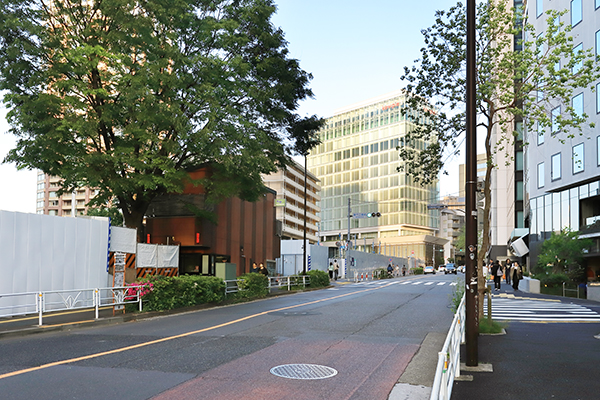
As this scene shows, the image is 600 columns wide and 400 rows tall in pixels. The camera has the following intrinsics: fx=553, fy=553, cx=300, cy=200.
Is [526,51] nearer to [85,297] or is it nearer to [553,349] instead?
[553,349]

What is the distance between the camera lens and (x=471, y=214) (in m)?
9.67

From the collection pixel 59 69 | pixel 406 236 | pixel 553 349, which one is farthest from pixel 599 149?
pixel 406 236

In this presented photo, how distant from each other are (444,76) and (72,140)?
1534 centimetres

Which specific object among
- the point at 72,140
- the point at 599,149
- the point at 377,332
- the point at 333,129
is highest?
the point at 333,129

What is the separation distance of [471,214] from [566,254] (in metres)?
31.9

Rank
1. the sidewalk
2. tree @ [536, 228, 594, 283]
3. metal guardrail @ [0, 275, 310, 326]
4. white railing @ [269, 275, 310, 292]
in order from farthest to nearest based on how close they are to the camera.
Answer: tree @ [536, 228, 594, 283]
white railing @ [269, 275, 310, 292]
metal guardrail @ [0, 275, 310, 326]
the sidewalk

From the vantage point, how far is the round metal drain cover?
837 cm

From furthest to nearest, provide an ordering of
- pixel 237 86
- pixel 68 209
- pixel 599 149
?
1. pixel 68 209
2. pixel 599 149
3. pixel 237 86

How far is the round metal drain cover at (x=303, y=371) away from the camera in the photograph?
8.37m

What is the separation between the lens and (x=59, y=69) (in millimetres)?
21672

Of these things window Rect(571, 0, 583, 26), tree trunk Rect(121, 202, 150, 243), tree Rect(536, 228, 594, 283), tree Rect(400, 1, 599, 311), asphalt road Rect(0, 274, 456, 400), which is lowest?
asphalt road Rect(0, 274, 456, 400)

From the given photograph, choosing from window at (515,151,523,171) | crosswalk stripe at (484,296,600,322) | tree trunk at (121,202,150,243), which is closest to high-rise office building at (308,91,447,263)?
window at (515,151,523,171)

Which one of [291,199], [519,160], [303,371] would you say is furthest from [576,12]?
[291,199]

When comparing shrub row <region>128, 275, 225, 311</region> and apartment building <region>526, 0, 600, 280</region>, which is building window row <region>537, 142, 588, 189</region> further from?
shrub row <region>128, 275, 225, 311</region>
